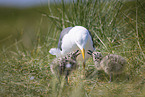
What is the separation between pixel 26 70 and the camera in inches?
130

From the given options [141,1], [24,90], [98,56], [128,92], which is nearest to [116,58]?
[98,56]

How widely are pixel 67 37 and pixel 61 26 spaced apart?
145cm

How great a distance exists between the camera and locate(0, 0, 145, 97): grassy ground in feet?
8.00

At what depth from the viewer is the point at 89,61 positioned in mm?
3770

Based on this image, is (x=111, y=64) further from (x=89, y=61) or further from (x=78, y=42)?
(x=89, y=61)

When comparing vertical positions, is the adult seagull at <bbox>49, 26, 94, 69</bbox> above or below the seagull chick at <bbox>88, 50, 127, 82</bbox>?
above

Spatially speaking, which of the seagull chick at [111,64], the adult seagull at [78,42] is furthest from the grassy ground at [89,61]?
the adult seagull at [78,42]

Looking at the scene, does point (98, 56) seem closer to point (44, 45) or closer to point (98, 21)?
point (98, 21)

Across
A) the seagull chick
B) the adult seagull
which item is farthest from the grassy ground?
the adult seagull

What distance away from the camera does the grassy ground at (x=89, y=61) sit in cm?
244

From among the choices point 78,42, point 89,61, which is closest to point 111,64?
point 78,42

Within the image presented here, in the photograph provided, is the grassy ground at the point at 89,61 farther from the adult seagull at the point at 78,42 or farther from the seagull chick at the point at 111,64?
the adult seagull at the point at 78,42

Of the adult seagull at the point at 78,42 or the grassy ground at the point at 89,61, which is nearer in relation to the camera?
the grassy ground at the point at 89,61

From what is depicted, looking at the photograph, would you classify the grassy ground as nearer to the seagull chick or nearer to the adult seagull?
the seagull chick
